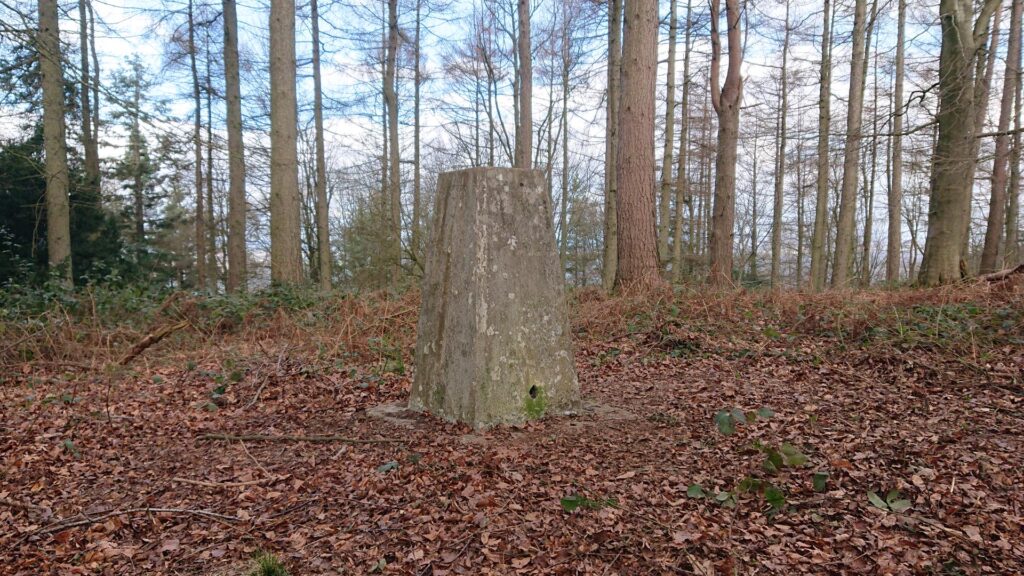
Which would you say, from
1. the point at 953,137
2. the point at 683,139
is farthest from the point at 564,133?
the point at 953,137

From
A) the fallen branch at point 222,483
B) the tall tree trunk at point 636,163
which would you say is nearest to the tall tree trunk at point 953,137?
the tall tree trunk at point 636,163

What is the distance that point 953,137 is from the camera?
785cm

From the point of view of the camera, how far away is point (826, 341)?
5.66 meters

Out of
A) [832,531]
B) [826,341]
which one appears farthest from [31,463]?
[826,341]

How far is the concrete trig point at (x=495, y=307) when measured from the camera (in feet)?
12.6

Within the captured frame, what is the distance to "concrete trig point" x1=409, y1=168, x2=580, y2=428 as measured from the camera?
3838mm

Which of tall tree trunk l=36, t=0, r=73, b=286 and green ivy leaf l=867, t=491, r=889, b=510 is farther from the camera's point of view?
tall tree trunk l=36, t=0, r=73, b=286

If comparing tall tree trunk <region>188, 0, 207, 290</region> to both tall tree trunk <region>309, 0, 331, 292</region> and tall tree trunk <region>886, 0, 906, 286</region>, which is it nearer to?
tall tree trunk <region>309, 0, 331, 292</region>

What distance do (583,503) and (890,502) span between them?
1.45 m

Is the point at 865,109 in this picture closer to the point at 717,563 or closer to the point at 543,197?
the point at 543,197

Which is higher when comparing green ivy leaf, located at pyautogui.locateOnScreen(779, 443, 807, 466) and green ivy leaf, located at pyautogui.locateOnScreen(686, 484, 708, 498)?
green ivy leaf, located at pyautogui.locateOnScreen(779, 443, 807, 466)

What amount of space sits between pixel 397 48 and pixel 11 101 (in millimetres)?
9770

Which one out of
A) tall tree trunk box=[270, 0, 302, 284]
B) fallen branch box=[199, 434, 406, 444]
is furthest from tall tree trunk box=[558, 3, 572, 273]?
fallen branch box=[199, 434, 406, 444]

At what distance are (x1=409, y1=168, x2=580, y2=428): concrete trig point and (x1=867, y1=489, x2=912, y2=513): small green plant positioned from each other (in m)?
1.94
